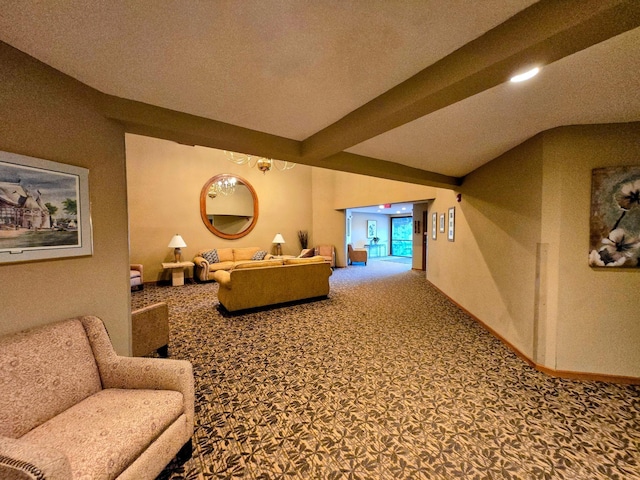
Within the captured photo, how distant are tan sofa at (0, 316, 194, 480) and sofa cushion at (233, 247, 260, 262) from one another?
18.9 ft

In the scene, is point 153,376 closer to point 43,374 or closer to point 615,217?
point 43,374

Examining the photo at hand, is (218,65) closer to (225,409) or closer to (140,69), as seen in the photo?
(140,69)

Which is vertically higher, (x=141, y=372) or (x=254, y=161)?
(x=254, y=161)

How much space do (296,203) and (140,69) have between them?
7418 mm

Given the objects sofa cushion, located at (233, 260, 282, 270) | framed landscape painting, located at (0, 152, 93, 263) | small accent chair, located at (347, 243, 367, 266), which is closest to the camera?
framed landscape painting, located at (0, 152, 93, 263)

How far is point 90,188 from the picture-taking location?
1.76 m

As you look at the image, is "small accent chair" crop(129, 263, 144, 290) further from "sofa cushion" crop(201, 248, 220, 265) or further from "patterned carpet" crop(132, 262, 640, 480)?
"patterned carpet" crop(132, 262, 640, 480)

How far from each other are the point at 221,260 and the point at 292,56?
21.6 feet

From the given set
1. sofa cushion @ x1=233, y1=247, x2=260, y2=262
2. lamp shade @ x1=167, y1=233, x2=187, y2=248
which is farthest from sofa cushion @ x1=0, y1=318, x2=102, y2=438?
sofa cushion @ x1=233, y1=247, x2=260, y2=262

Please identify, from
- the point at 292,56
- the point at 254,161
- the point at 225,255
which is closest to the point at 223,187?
the point at 254,161

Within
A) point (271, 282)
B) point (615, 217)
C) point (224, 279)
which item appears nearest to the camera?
point (615, 217)

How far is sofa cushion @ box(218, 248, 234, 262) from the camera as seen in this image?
724 centimetres

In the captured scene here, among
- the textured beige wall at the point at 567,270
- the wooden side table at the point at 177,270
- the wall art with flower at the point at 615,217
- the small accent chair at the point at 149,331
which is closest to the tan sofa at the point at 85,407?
the small accent chair at the point at 149,331

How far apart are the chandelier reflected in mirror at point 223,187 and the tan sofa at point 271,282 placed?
3.51 m
